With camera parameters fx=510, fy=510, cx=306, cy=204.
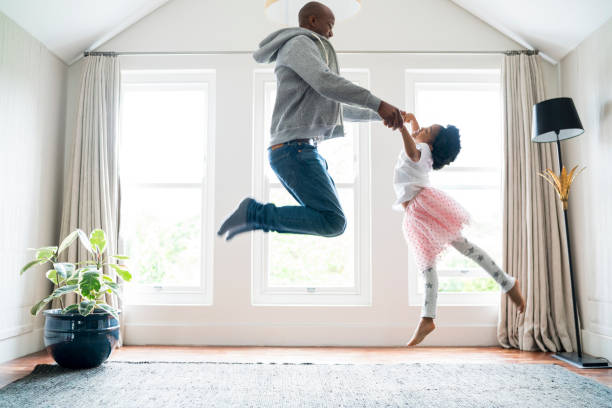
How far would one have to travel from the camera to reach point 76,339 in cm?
311

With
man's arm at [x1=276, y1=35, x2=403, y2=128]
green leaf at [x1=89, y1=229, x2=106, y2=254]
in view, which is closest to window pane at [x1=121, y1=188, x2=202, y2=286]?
green leaf at [x1=89, y1=229, x2=106, y2=254]

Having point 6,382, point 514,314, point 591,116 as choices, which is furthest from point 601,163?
point 6,382

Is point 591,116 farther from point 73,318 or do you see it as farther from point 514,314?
point 73,318

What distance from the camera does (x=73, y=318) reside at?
3.15m

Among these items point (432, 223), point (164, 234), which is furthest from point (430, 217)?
point (164, 234)

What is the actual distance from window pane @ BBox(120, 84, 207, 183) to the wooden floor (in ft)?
4.63

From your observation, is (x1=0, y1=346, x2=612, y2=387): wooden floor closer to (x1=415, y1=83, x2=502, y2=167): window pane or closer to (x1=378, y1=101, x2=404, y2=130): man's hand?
(x1=415, y1=83, x2=502, y2=167): window pane

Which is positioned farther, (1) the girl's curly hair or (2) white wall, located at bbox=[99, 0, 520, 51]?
(2) white wall, located at bbox=[99, 0, 520, 51]

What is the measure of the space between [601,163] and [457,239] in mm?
1895

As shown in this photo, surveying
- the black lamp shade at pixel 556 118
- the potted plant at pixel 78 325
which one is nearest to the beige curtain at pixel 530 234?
the black lamp shade at pixel 556 118

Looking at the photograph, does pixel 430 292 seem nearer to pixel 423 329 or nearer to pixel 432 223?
pixel 423 329

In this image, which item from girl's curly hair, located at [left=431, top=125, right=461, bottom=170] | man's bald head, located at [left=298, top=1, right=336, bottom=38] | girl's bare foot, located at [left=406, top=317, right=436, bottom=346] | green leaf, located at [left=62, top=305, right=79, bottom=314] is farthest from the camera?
green leaf, located at [left=62, top=305, right=79, bottom=314]

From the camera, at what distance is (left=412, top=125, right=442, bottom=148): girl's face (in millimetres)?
2510

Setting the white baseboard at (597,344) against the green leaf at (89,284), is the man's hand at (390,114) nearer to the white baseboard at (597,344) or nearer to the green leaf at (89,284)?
the green leaf at (89,284)
